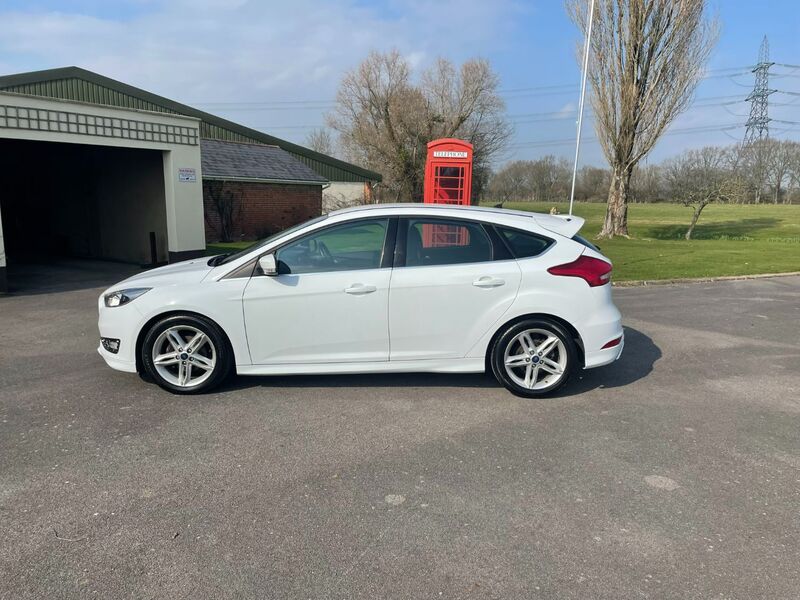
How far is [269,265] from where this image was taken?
4.71 metres

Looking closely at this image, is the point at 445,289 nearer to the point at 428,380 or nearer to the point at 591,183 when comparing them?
the point at 428,380

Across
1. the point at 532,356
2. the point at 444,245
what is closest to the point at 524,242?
the point at 444,245

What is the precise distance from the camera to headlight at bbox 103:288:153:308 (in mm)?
4898

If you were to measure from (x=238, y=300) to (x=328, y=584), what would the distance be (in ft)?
9.12

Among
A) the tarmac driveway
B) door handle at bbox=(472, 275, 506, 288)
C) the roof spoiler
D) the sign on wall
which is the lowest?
the tarmac driveway

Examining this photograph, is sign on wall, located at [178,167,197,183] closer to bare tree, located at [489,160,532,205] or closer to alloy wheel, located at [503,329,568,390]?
alloy wheel, located at [503,329,568,390]

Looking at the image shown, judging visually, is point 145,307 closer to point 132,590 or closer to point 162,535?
point 162,535

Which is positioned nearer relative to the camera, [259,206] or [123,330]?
[123,330]

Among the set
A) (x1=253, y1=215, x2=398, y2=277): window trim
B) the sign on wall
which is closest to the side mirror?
(x1=253, y1=215, x2=398, y2=277): window trim

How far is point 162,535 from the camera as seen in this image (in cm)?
294

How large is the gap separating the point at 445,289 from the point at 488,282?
0.37 meters

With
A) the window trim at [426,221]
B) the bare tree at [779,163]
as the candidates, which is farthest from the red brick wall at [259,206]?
Result: the bare tree at [779,163]

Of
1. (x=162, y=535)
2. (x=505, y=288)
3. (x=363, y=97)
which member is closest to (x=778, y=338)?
(x=505, y=288)

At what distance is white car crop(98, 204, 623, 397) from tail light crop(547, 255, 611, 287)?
0.04 ft
